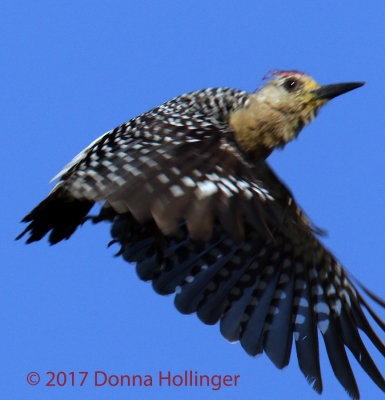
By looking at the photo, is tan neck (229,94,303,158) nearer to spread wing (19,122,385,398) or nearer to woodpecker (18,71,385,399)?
woodpecker (18,71,385,399)

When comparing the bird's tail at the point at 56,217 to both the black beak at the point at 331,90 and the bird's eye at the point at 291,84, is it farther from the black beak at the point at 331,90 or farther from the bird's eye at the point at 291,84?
the black beak at the point at 331,90

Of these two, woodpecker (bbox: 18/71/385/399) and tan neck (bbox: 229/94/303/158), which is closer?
woodpecker (bbox: 18/71/385/399)

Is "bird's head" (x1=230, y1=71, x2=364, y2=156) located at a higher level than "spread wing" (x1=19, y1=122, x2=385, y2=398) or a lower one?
higher

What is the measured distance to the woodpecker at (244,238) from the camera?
219 inches

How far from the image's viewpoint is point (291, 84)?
21.1 ft

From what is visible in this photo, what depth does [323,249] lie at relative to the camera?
6707 mm

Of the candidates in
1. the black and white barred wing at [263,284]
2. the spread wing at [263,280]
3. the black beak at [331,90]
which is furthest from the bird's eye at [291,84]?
the black and white barred wing at [263,284]

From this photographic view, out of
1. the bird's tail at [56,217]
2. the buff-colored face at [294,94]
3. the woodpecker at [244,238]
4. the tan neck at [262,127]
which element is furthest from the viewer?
the buff-colored face at [294,94]

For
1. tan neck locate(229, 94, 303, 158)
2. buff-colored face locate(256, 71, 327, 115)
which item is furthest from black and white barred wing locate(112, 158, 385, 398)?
buff-colored face locate(256, 71, 327, 115)

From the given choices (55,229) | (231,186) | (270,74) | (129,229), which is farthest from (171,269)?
(231,186)

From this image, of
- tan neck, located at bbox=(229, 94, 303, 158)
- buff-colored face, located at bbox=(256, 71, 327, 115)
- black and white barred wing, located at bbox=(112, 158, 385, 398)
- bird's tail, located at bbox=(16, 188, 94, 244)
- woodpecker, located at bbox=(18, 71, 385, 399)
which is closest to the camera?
woodpecker, located at bbox=(18, 71, 385, 399)

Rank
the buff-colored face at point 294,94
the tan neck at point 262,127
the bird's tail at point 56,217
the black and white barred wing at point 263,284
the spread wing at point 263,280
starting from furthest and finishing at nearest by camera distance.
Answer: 1. the black and white barred wing at point 263,284
2. the spread wing at point 263,280
3. the buff-colored face at point 294,94
4. the tan neck at point 262,127
5. the bird's tail at point 56,217

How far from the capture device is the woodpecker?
5.57 meters

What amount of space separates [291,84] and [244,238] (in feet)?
3.12
